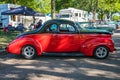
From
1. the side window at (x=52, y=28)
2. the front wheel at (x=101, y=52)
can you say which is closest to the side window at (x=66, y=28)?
the side window at (x=52, y=28)

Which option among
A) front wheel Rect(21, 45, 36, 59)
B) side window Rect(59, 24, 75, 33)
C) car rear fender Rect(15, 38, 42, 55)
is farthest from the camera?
side window Rect(59, 24, 75, 33)

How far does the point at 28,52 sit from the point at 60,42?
1337 millimetres

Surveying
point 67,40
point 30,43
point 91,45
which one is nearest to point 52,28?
point 67,40

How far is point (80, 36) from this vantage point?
12.2 metres

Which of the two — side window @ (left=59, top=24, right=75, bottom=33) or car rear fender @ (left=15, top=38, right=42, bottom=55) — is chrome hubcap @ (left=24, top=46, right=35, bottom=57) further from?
side window @ (left=59, top=24, right=75, bottom=33)

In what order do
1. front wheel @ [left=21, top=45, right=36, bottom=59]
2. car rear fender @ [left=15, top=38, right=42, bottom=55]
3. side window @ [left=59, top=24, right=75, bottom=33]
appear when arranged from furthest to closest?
side window @ [left=59, top=24, right=75, bottom=33] < front wheel @ [left=21, top=45, right=36, bottom=59] < car rear fender @ [left=15, top=38, right=42, bottom=55]

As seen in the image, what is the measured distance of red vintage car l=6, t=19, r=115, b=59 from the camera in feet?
39.9

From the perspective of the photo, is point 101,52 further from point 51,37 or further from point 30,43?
point 30,43

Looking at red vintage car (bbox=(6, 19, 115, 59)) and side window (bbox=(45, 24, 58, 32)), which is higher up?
side window (bbox=(45, 24, 58, 32))

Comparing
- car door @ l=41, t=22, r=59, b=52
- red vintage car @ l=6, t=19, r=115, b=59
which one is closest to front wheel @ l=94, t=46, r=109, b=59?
red vintage car @ l=6, t=19, r=115, b=59

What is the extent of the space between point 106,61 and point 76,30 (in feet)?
5.77

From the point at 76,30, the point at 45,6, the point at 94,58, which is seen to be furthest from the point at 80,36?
the point at 45,6

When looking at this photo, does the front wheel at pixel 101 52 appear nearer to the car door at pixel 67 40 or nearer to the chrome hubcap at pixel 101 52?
the chrome hubcap at pixel 101 52

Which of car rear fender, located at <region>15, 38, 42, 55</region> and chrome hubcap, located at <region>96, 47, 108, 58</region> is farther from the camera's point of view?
chrome hubcap, located at <region>96, 47, 108, 58</region>
